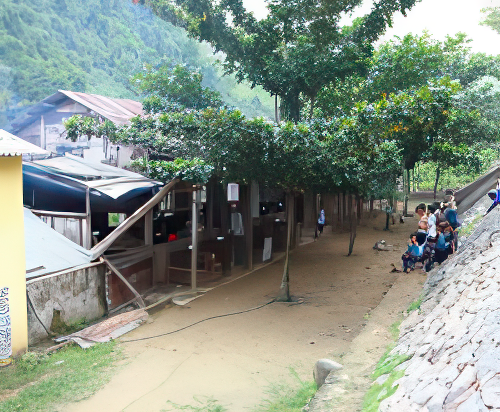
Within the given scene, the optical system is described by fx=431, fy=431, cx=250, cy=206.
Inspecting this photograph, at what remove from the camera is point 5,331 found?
5.98 meters

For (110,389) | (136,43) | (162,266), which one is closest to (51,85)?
(136,43)

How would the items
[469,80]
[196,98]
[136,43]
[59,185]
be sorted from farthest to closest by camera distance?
[136,43]
[469,80]
[196,98]
[59,185]

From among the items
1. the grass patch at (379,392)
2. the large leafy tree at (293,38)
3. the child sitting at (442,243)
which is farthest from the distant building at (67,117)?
the grass patch at (379,392)

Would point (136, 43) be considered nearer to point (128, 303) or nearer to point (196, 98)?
point (196, 98)

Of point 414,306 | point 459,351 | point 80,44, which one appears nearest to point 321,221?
point 414,306

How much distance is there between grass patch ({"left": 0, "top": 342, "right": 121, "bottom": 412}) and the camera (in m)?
5.07

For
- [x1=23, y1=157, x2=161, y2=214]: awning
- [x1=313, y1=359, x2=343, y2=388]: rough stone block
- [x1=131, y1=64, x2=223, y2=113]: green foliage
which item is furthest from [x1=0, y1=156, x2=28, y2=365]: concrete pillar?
[x1=131, y1=64, x2=223, y2=113]: green foliage

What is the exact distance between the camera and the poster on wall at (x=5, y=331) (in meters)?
5.93

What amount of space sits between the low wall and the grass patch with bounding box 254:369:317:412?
3.95 metres

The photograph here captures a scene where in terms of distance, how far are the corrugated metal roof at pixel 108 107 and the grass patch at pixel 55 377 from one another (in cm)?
873

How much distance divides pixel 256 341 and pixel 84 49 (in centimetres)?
3370

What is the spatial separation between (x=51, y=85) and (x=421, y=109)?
1005 inches

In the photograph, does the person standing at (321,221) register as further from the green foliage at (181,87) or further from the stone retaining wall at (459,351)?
the stone retaining wall at (459,351)

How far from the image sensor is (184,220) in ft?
40.9
